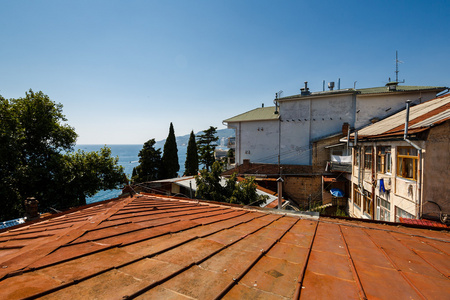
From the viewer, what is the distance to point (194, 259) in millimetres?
2373

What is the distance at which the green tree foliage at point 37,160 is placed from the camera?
13367 millimetres

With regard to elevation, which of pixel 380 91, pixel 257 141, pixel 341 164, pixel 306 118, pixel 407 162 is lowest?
pixel 341 164

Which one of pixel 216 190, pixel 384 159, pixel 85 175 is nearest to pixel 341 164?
pixel 384 159

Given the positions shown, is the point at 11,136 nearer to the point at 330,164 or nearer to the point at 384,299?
the point at 384,299

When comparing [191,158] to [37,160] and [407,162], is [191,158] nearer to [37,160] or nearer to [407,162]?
[37,160]

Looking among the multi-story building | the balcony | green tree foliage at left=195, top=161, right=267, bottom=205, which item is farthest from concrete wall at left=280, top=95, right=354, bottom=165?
green tree foliage at left=195, top=161, right=267, bottom=205

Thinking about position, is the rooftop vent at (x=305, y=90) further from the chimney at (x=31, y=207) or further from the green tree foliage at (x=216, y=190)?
the chimney at (x=31, y=207)

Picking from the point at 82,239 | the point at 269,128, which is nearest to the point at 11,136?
the point at 82,239

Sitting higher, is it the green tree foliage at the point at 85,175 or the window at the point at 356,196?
the green tree foliage at the point at 85,175

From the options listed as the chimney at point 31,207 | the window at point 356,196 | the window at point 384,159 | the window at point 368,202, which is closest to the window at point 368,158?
the window at point 384,159

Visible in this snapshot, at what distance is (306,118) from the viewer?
24484 millimetres

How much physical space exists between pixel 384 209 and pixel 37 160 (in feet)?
84.2

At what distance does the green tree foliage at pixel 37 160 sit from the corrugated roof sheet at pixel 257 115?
17.9m

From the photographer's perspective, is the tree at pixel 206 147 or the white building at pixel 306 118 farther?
the tree at pixel 206 147
